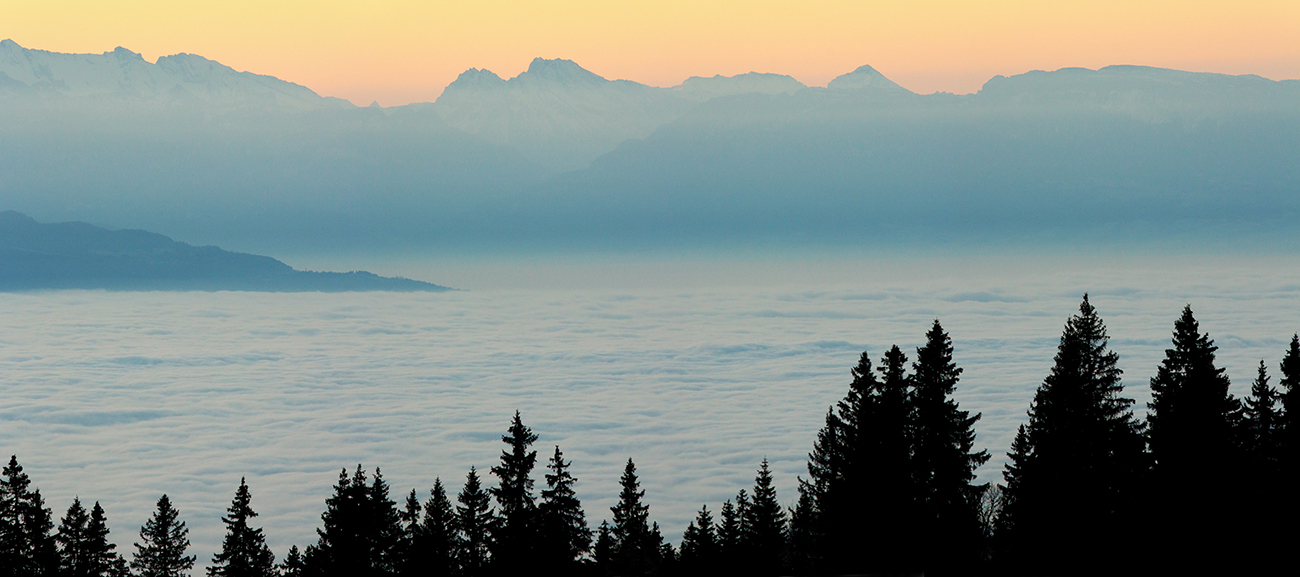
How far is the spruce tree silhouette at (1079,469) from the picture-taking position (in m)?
37.2

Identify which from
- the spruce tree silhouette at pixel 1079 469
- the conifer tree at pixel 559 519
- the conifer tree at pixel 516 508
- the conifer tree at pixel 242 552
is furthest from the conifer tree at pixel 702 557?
the conifer tree at pixel 242 552

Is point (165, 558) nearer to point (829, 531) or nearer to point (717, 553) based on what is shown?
point (717, 553)

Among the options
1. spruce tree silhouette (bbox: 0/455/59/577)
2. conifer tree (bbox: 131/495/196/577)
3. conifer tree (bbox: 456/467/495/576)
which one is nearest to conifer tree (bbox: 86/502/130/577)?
spruce tree silhouette (bbox: 0/455/59/577)

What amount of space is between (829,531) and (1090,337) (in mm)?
11153

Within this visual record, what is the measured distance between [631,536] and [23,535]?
40.9m

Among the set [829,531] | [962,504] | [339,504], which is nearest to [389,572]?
[339,504]

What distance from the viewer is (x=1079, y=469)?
124 feet

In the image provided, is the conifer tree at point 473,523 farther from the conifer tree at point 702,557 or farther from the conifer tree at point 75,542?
the conifer tree at point 75,542

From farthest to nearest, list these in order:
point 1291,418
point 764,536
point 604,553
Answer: point 604,553
point 764,536
point 1291,418

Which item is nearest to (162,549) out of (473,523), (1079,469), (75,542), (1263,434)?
(75,542)

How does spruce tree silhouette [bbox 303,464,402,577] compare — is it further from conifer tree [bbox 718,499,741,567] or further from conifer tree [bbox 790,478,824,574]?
conifer tree [bbox 790,478,824,574]

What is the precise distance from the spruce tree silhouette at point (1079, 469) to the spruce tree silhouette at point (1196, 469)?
1.16m

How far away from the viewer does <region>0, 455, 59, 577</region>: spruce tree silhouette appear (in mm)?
62884

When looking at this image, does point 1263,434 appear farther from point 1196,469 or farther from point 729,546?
point 729,546
